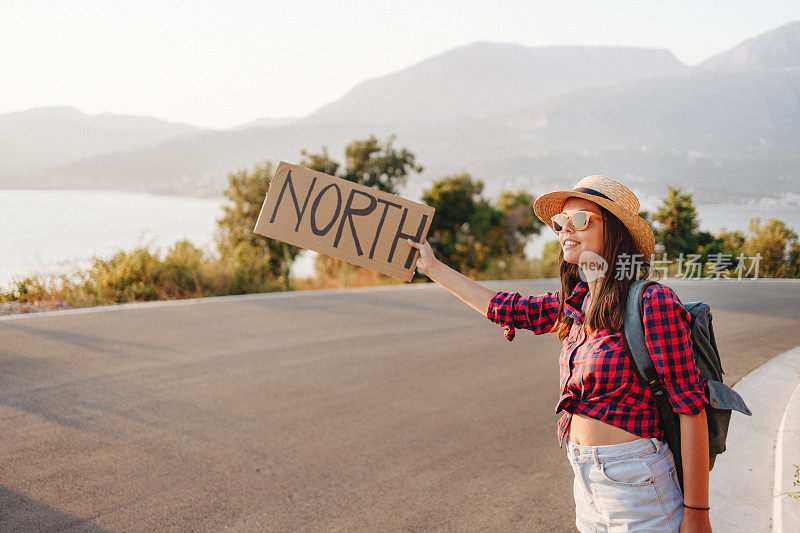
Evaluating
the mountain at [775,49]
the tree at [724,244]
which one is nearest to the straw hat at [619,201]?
the tree at [724,244]

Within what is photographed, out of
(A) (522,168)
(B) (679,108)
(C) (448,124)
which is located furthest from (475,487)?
(C) (448,124)

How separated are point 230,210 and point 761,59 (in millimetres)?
13950

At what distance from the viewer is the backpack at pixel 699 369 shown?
169cm

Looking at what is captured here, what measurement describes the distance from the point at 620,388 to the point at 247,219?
13590 millimetres

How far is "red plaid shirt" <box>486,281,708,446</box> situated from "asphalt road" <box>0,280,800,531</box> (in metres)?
2.08

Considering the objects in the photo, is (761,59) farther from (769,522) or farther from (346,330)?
(769,522)

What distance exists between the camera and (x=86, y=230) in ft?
52.6

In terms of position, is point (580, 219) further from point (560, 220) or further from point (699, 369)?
point (699, 369)

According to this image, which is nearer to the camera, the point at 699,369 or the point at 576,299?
the point at 699,369

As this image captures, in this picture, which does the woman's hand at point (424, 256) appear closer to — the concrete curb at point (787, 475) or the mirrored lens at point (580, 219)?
the mirrored lens at point (580, 219)

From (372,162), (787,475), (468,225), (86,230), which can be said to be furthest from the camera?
(468,225)

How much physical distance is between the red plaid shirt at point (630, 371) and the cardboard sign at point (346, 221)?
730 mm

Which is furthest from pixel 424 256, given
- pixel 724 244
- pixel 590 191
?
pixel 724 244

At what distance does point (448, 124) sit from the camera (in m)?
191
